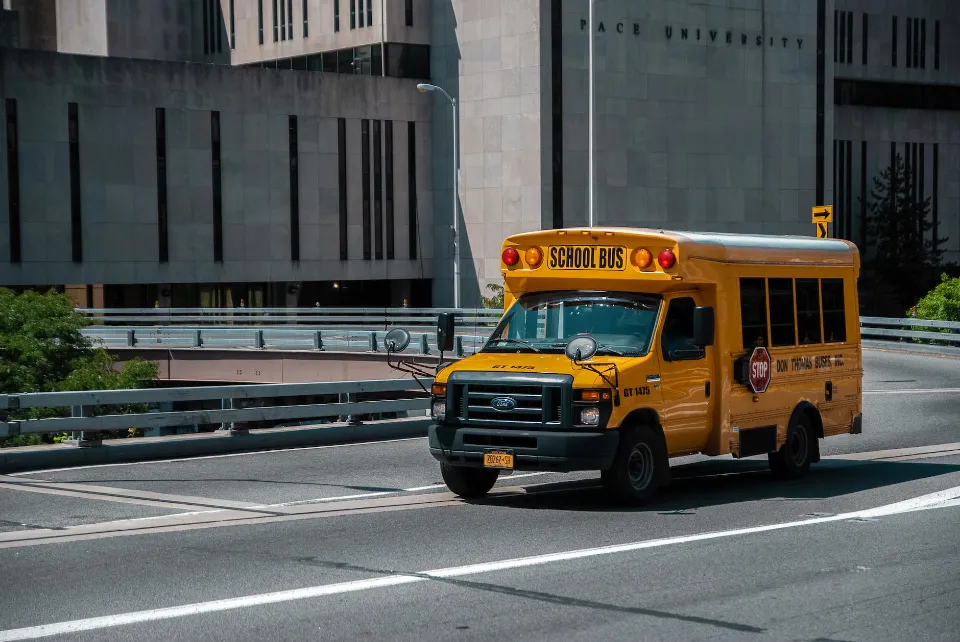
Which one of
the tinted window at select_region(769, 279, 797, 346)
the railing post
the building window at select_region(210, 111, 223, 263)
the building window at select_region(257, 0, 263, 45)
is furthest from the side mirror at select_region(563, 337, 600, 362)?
the building window at select_region(257, 0, 263, 45)

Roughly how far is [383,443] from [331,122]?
46.0 meters

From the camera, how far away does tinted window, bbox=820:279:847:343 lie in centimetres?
1563

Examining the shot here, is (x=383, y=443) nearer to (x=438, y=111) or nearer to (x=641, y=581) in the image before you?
(x=641, y=581)

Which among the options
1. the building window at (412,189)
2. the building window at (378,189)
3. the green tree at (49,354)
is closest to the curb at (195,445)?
the green tree at (49,354)

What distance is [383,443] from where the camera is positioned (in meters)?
19.0

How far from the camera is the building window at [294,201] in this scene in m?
62.8

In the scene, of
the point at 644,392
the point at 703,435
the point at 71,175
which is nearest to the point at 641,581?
the point at 644,392

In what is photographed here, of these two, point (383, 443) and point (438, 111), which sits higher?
point (438, 111)

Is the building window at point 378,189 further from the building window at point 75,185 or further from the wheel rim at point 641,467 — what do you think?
the wheel rim at point 641,467

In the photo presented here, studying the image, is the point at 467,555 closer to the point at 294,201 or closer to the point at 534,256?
the point at 534,256

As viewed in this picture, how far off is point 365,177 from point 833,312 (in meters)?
50.0

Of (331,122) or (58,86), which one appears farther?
(331,122)

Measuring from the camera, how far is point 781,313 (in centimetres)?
1480

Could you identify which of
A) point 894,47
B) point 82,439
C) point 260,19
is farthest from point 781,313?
point 894,47
